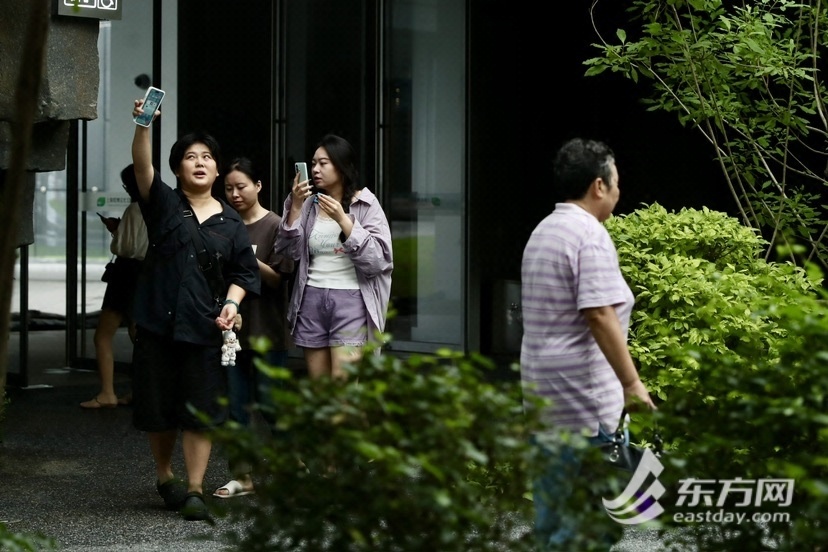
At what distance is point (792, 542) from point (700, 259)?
3.68m

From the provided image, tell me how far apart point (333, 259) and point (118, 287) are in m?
3.56

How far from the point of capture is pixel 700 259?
22.7 ft

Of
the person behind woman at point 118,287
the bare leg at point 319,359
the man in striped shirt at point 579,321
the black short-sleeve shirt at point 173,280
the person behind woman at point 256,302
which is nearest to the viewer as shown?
the man in striped shirt at point 579,321

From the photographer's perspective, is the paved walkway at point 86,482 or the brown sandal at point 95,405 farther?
the brown sandal at point 95,405

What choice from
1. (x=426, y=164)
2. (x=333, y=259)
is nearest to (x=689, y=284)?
(x=333, y=259)

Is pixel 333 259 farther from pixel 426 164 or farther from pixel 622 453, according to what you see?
pixel 426 164

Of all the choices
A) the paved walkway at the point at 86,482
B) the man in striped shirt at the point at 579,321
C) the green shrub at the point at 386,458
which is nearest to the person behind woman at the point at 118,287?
the paved walkway at the point at 86,482

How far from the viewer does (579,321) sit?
4441 millimetres

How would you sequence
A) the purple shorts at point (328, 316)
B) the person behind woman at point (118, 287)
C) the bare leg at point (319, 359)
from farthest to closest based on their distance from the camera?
the person behind woman at point (118, 287) → the bare leg at point (319, 359) → the purple shorts at point (328, 316)

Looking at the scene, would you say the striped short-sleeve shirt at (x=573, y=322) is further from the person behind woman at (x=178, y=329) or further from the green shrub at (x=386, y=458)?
the person behind woman at (x=178, y=329)

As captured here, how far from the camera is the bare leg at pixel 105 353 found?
1033 centimetres

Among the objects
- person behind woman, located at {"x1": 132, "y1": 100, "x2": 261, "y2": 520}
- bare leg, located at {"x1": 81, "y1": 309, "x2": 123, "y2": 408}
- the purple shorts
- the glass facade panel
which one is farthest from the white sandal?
the glass facade panel

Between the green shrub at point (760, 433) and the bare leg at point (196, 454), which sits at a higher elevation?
the green shrub at point (760, 433)

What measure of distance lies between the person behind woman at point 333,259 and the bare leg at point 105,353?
3.51 meters
